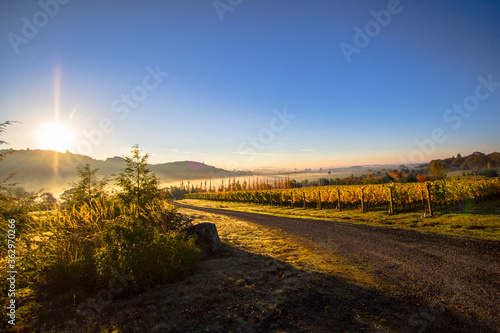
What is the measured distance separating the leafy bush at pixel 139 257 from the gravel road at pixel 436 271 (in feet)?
20.5

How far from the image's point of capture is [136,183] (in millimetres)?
11359

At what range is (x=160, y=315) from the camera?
493 cm

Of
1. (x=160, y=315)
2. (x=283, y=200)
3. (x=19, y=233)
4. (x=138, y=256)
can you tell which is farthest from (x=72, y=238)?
(x=283, y=200)

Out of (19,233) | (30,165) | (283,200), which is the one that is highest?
(30,165)

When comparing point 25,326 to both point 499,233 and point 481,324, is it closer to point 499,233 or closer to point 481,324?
point 481,324

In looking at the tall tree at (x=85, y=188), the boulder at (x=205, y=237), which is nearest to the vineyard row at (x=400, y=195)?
the boulder at (x=205, y=237)

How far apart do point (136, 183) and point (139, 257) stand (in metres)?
5.86

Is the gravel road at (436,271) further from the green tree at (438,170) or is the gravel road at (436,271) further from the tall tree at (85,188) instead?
the green tree at (438,170)

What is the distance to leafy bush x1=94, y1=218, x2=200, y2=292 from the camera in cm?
630

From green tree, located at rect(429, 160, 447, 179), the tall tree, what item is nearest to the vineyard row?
the tall tree

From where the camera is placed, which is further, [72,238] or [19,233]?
[72,238]

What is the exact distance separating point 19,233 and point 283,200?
105 feet

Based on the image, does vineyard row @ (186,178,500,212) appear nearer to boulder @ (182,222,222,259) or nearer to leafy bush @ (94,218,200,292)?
boulder @ (182,222,222,259)

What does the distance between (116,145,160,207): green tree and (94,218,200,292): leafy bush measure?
4.12 metres
